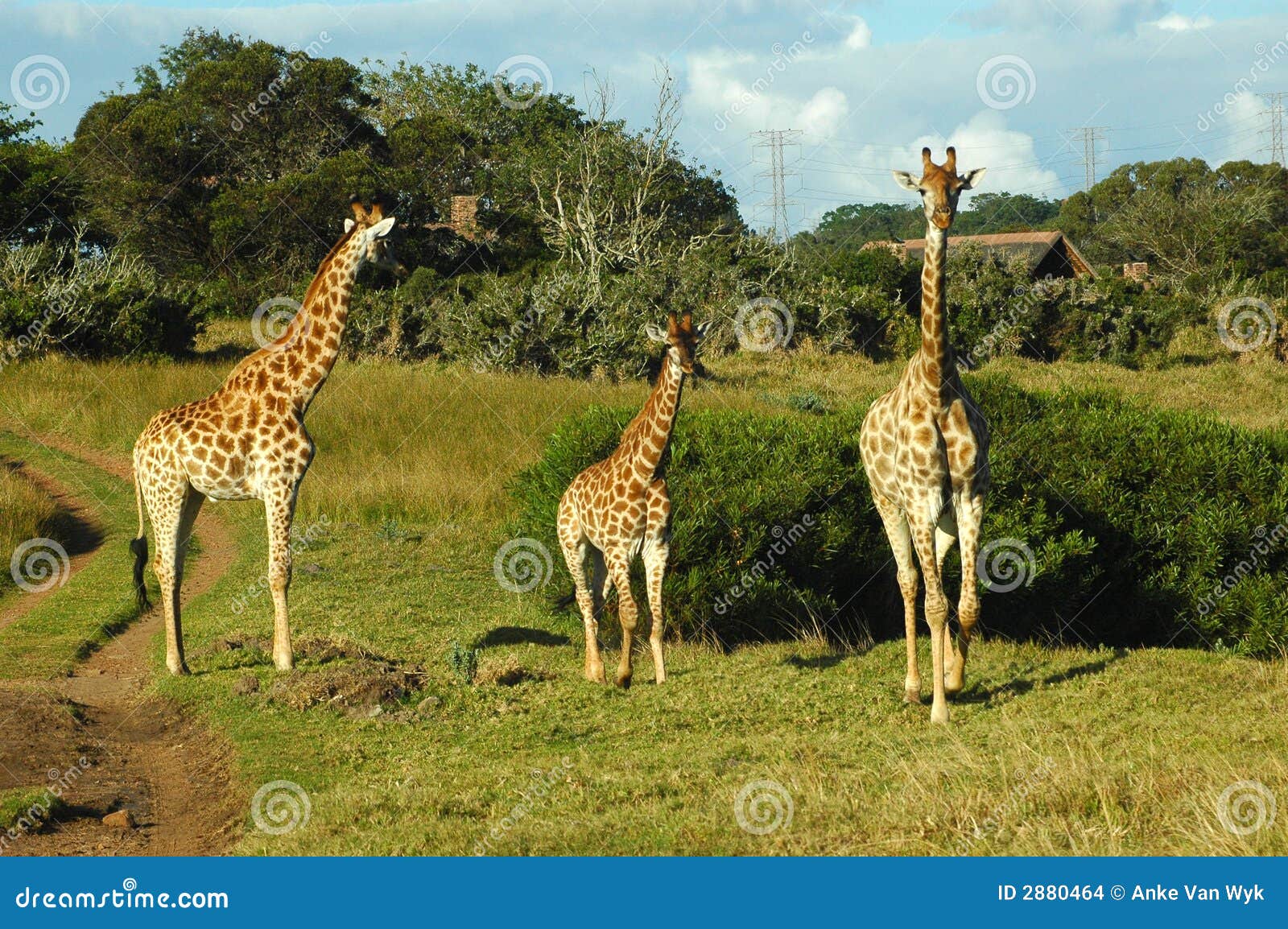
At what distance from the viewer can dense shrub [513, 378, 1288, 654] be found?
491 inches

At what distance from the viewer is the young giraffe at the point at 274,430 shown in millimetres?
10398

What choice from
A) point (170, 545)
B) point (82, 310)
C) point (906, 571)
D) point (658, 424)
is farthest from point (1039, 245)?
point (170, 545)

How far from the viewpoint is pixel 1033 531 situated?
40.6ft

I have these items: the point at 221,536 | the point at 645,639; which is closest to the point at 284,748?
the point at 645,639

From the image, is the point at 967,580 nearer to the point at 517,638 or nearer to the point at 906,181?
the point at 906,181

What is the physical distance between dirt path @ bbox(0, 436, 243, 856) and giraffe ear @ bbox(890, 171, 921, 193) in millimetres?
5992

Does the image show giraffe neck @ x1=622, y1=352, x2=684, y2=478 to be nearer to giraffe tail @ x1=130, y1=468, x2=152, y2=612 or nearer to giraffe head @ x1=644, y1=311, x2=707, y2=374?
giraffe head @ x1=644, y1=311, x2=707, y2=374

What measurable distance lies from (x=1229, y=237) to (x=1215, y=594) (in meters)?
46.9

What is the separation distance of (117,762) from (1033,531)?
8420 mm

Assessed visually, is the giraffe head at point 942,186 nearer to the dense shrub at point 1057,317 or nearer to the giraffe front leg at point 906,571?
the giraffe front leg at point 906,571

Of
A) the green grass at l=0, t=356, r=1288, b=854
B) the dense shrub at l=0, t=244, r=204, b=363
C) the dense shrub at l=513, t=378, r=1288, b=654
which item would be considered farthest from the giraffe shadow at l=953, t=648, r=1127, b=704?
the dense shrub at l=0, t=244, r=204, b=363

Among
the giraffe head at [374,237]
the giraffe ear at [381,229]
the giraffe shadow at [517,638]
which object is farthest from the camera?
the giraffe shadow at [517,638]

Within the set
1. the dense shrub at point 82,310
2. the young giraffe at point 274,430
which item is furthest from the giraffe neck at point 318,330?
the dense shrub at point 82,310

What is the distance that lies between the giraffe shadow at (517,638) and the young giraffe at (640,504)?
1.74m
